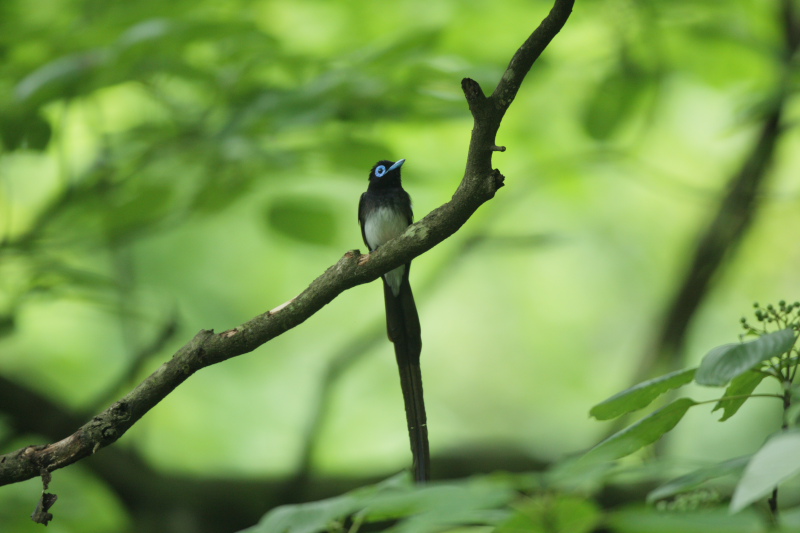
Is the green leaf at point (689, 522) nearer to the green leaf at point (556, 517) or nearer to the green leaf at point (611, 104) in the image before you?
the green leaf at point (556, 517)

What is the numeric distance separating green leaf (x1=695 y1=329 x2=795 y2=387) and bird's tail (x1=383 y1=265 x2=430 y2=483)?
5.73 feet

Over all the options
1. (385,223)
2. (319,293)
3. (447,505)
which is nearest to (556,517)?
(447,505)

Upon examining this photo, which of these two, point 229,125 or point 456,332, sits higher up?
point 456,332

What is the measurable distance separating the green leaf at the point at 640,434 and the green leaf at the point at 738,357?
176 millimetres

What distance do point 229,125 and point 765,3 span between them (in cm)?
396

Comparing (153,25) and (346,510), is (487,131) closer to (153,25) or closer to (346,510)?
(346,510)

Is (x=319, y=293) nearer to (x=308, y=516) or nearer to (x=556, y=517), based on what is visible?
(x=308, y=516)

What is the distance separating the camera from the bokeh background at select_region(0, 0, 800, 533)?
3.55 meters

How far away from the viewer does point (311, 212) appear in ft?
11.6

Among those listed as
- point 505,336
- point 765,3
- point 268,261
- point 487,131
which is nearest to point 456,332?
point 505,336

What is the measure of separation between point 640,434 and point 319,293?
3.39 feet

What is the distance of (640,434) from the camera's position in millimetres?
1486

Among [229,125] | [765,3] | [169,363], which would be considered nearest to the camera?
[169,363]

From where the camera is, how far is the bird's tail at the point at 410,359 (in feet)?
9.73
